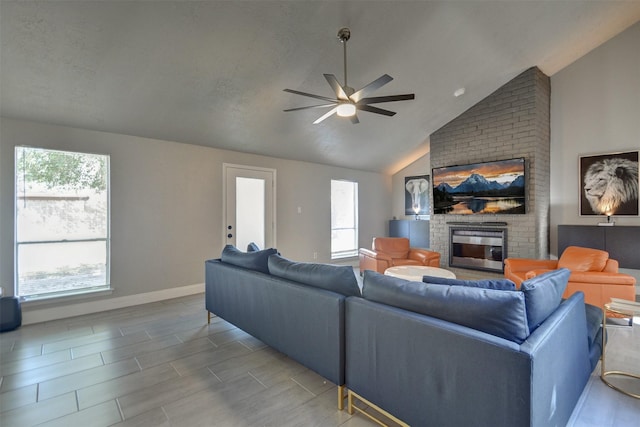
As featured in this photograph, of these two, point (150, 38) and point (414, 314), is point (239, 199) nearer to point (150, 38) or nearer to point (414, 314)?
point (150, 38)

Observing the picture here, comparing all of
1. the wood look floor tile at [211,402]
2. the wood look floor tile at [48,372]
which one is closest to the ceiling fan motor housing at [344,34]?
the wood look floor tile at [211,402]

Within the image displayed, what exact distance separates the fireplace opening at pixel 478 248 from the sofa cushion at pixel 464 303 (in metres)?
4.30

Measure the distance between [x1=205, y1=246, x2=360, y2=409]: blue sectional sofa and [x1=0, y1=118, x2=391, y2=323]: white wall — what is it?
179cm

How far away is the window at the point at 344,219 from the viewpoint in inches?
270

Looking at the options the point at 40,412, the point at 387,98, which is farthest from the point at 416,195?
the point at 40,412

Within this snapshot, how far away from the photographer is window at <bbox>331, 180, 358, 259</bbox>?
6.86 meters

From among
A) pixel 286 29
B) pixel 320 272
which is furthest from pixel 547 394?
pixel 286 29

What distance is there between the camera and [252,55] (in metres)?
3.28

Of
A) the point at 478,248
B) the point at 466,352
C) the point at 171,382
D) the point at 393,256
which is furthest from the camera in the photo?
the point at 478,248

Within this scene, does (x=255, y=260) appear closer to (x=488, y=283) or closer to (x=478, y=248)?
(x=488, y=283)

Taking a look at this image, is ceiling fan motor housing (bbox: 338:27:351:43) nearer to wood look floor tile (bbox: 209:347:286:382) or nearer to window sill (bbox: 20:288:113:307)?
wood look floor tile (bbox: 209:347:286:382)

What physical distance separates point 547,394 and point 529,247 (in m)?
4.30

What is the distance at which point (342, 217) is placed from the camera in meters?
7.03

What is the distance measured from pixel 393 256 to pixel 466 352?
4.00 metres
